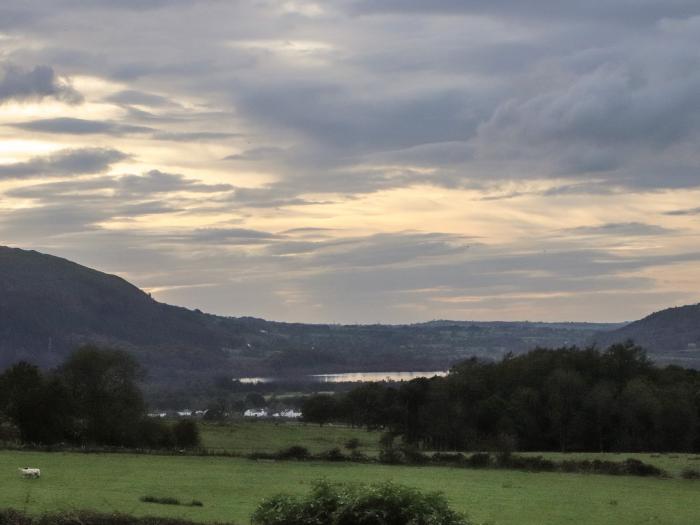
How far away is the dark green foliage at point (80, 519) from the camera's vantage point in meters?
40.2

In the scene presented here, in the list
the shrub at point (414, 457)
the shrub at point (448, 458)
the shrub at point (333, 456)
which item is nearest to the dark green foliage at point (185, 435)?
the shrub at point (333, 456)

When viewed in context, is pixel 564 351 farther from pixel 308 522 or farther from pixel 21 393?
pixel 308 522

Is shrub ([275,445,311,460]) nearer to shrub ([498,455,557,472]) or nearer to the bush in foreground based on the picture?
shrub ([498,455,557,472])

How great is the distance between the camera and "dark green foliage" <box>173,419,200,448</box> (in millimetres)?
98312

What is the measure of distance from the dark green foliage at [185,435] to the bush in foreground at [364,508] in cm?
6534

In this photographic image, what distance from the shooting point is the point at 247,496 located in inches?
2141

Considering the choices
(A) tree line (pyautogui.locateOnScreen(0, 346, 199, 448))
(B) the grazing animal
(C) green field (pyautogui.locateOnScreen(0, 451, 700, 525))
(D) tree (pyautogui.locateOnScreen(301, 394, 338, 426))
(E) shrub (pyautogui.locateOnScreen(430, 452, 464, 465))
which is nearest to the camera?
(C) green field (pyautogui.locateOnScreen(0, 451, 700, 525))

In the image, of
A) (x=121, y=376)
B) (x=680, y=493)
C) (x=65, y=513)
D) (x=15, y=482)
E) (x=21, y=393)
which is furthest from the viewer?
(x=121, y=376)

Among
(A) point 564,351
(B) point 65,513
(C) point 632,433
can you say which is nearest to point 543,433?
(C) point 632,433

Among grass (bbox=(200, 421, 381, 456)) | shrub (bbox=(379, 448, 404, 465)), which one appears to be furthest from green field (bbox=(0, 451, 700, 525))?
grass (bbox=(200, 421, 381, 456))

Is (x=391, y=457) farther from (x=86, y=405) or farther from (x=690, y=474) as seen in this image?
(x=86, y=405)

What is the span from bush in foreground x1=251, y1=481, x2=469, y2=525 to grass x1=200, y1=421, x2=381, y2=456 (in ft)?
180

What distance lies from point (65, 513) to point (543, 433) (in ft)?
278

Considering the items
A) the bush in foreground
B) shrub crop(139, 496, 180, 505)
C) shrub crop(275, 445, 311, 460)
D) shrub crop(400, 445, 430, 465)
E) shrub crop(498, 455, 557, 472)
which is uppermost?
the bush in foreground
